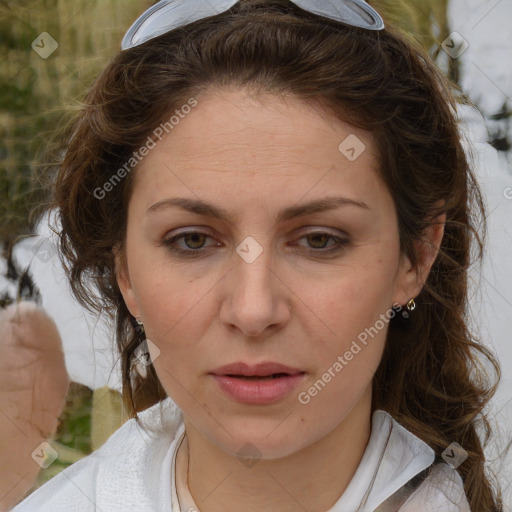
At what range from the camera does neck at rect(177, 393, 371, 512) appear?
1698mm

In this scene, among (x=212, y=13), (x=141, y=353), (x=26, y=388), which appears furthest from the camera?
(x=26, y=388)

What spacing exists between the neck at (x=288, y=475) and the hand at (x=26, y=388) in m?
1.18

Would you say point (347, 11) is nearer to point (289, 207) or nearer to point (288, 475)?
point (289, 207)

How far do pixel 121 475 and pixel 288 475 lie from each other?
0.46 m

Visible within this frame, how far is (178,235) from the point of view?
1596 millimetres

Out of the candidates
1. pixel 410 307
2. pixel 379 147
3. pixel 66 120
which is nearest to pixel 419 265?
pixel 410 307

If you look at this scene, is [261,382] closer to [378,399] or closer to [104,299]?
[378,399]

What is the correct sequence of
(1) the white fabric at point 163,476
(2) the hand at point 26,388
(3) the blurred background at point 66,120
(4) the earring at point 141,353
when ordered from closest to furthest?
(1) the white fabric at point 163,476 < (4) the earring at point 141,353 < (3) the blurred background at point 66,120 < (2) the hand at point 26,388

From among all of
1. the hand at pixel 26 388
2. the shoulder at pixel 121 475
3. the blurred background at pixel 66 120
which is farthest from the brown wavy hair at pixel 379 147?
the hand at pixel 26 388

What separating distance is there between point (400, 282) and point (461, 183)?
0.33 m

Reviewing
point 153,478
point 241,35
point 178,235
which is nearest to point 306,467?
point 153,478

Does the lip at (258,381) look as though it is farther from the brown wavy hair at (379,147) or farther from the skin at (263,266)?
the brown wavy hair at (379,147)

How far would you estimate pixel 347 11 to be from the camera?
1.70 meters

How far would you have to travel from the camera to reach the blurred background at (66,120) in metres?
2.48
